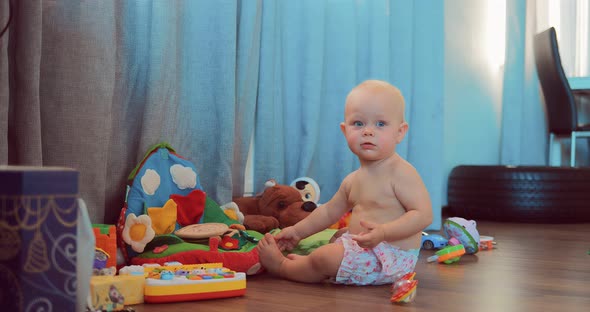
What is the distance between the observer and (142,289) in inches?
48.5

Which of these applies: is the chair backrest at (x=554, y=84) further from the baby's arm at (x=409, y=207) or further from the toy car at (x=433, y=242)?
the baby's arm at (x=409, y=207)

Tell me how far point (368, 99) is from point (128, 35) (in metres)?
0.78

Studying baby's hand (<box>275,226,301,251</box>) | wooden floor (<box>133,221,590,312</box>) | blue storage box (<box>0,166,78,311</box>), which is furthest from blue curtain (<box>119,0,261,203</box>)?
blue storage box (<box>0,166,78,311</box>)

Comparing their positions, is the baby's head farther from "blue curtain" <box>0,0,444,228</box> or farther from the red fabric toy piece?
"blue curtain" <box>0,0,444,228</box>

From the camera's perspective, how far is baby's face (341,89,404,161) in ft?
5.02

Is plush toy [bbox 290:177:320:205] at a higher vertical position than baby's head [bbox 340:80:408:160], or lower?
lower

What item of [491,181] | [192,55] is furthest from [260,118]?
[491,181]

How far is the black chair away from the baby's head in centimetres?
303

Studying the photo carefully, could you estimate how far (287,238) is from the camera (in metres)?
1.64

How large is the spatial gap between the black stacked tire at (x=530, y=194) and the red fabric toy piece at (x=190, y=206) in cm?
204

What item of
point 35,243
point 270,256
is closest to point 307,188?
point 270,256

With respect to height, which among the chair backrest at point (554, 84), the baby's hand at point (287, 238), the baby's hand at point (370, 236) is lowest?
the baby's hand at point (287, 238)

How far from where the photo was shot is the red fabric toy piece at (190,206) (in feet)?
5.88

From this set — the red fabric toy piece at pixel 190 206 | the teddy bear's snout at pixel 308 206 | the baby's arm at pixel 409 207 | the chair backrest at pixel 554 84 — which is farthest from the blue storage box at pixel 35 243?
the chair backrest at pixel 554 84
